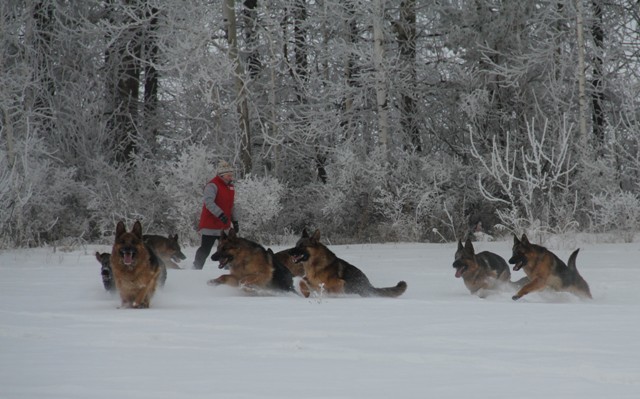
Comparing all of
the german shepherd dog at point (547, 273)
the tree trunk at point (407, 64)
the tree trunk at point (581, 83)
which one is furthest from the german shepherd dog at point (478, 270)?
the tree trunk at point (407, 64)

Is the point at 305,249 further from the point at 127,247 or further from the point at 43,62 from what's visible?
the point at 43,62

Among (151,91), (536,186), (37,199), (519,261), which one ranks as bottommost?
(37,199)

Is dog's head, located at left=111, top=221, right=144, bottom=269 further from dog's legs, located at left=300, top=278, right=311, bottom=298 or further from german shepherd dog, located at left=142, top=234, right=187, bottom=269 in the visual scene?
german shepherd dog, located at left=142, top=234, right=187, bottom=269

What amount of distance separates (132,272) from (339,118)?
53.2 ft

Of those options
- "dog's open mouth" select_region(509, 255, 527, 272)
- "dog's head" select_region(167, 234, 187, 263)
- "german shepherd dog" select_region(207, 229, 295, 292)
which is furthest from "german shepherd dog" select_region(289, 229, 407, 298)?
"dog's head" select_region(167, 234, 187, 263)

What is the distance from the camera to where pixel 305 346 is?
6.41 meters

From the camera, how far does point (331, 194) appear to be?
2323 cm

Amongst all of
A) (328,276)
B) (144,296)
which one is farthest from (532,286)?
(144,296)

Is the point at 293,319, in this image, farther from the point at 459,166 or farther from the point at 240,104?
the point at 240,104

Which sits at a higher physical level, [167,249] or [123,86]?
[123,86]

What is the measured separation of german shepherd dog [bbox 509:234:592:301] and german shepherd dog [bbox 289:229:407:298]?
5.54 feet

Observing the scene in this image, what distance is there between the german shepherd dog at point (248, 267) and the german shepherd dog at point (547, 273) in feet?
9.68

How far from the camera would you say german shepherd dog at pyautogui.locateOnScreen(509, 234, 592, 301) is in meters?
10.7

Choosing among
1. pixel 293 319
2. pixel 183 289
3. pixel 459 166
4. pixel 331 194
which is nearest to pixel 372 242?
pixel 331 194
